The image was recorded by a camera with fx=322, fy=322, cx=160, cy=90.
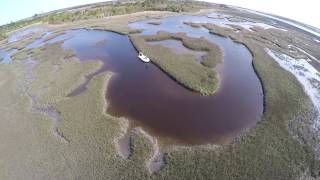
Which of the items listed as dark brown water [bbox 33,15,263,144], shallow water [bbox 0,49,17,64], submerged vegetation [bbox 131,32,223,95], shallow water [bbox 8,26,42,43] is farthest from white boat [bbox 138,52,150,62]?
shallow water [bbox 8,26,42,43]

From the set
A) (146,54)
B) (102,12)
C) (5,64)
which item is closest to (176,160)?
(146,54)

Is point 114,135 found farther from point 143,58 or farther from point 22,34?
point 22,34

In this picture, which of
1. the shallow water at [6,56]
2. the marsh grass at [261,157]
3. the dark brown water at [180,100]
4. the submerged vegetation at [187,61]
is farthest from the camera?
the shallow water at [6,56]

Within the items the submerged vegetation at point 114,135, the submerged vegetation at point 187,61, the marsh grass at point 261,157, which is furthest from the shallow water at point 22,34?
the marsh grass at point 261,157

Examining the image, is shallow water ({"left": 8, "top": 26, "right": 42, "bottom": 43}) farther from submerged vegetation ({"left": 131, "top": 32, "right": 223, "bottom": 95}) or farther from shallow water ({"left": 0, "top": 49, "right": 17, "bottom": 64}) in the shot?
submerged vegetation ({"left": 131, "top": 32, "right": 223, "bottom": 95})

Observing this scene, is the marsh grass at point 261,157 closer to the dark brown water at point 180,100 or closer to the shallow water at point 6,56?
the dark brown water at point 180,100

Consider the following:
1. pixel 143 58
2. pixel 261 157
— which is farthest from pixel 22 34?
pixel 261 157

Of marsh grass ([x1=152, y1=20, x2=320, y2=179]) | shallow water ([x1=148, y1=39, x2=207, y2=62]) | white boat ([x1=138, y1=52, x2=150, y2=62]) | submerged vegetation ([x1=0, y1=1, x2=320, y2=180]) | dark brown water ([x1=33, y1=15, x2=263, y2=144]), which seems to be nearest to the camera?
marsh grass ([x1=152, y1=20, x2=320, y2=179])
